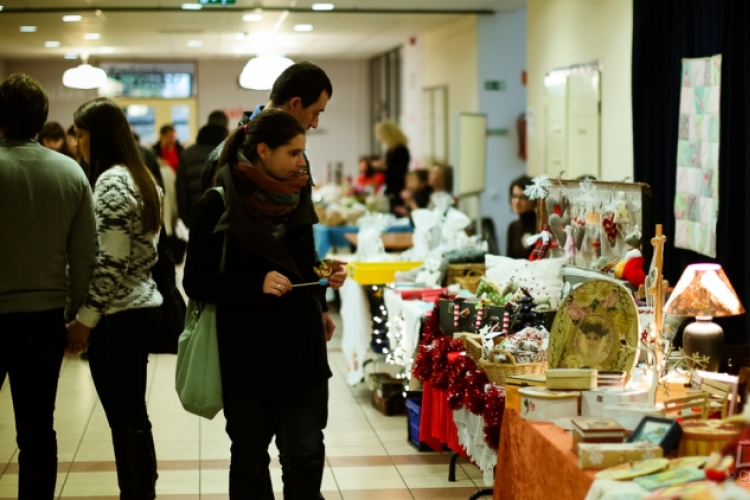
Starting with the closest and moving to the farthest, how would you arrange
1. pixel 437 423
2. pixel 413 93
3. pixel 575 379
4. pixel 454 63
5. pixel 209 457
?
pixel 575 379 < pixel 437 423 < pixel 209 457 < pixel 454 63 < pixel 413 93

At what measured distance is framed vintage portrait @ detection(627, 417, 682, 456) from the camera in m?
2.41

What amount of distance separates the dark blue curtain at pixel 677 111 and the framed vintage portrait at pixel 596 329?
1.43m

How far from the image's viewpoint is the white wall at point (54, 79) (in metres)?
18.1

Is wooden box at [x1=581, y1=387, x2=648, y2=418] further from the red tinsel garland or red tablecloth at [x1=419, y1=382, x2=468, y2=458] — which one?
red tablecloth at [x1=419, y1=382, x2=468, y2=458]

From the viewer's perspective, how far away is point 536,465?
9.18 ft

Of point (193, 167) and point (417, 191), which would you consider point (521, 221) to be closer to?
point (193, 167)

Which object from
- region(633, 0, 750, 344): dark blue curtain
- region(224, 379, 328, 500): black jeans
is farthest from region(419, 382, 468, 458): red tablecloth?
region(224, 379, 328, 500): black jeans

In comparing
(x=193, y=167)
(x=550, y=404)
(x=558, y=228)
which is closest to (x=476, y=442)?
(x=550, y=404)

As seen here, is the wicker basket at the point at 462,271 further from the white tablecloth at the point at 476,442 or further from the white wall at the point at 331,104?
the white wall at the point at 331,104

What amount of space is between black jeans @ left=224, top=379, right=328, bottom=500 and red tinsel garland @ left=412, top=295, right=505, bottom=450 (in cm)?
93

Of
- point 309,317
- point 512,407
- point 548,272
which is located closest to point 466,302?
point 548,272

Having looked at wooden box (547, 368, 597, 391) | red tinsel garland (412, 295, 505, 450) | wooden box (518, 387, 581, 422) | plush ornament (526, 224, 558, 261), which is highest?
plush ornament (526, 224, 558, 261)

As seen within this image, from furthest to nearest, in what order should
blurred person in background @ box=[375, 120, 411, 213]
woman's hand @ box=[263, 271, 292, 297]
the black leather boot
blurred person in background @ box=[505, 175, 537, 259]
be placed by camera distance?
blurred person in background @ box=[375, 120, 411, 213] < blurred person in background @ box=[505, 175, 537, 259] < the black leather boot < woman's hand @ box=[263, 271, 292, 297]

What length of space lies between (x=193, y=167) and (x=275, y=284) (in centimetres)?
525
